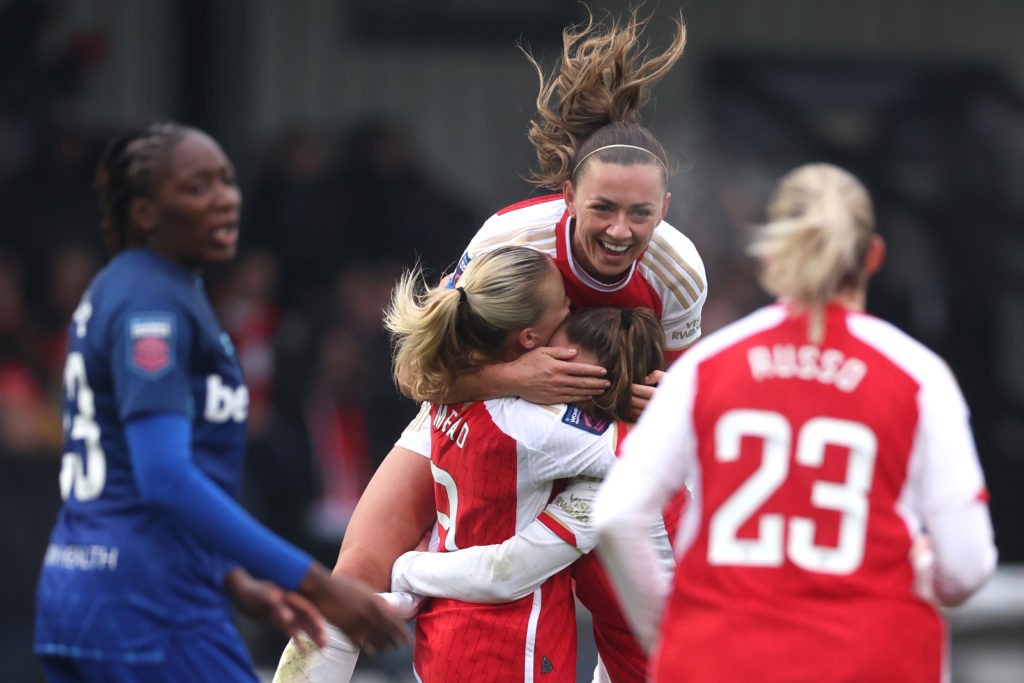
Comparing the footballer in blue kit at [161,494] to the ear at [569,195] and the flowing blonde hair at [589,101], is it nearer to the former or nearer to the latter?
the ear at [569,195]

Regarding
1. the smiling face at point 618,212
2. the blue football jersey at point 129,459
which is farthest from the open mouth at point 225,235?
the smiling face at point 618,212

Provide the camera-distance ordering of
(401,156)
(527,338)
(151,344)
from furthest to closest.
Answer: (401,156)
(527,338)
(151,344)

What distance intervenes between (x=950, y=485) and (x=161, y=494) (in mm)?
1479

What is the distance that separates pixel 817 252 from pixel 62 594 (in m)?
1.65

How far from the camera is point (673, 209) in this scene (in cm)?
1049

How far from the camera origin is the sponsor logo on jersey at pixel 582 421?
148 inches

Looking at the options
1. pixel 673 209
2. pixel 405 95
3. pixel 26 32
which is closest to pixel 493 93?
pixel 405 95

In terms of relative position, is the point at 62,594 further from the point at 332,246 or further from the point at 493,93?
the point at 493,93

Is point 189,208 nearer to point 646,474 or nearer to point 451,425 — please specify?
point 451,425

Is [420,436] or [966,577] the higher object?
[420,436]

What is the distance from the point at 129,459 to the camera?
10.3 feet

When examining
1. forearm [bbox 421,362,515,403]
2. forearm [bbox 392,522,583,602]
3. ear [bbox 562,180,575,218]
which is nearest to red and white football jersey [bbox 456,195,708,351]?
ear [bbox 562,180,575,218]

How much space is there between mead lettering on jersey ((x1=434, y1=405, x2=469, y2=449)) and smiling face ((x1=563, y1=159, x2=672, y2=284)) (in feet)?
1.72

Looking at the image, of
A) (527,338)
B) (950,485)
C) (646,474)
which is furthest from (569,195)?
(950,485)
